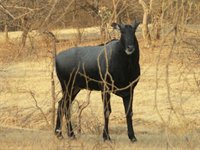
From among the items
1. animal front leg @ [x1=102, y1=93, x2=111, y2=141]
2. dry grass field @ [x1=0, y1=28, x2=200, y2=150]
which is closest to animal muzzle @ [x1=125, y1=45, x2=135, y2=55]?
dry grass field @ [x1=0, y1=28, x2=200, y2=150]

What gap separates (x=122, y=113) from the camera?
14852 millimetres

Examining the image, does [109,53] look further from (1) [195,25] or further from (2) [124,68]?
(1) [195,25]

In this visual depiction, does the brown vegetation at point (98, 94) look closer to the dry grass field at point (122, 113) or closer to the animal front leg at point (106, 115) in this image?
the dry grass field at point (122, 113)

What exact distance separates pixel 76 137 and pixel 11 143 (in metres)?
1.17

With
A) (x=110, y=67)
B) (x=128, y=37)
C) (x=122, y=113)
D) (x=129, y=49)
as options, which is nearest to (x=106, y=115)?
(x=110, y=67)

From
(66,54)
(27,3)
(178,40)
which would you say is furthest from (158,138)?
(178,40)

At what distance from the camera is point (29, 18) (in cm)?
834

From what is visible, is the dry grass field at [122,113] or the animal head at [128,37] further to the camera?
the animal head at [128,37]

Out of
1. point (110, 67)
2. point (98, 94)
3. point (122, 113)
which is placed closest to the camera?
point (110, 67)

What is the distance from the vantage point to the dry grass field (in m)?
7.88

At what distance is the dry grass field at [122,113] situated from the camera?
7880mm

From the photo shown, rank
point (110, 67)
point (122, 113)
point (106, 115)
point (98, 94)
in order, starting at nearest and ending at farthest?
point (110, 67) < point (106, 115) < point (122, 113) < point (98, 94)

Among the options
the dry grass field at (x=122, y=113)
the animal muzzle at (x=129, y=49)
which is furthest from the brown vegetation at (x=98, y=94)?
the animal muzzle at (x=129, y=49)

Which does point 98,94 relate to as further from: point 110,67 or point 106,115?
point 110,67
